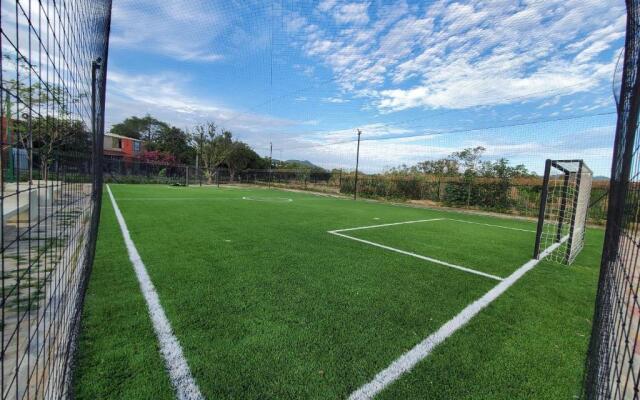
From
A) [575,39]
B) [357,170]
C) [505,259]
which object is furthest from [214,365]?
[357,170]

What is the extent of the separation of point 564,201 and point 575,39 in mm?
7110

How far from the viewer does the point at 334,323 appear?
2.40 meters

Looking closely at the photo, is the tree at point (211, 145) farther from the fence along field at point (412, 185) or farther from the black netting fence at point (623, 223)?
the black netting fence at point (623, 223)

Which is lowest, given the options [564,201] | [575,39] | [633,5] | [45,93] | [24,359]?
[24,359]

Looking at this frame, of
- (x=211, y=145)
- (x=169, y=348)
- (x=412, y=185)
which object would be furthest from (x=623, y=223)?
(x=211, y=145)

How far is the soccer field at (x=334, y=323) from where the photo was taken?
5.58 feet

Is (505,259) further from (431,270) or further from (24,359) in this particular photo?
(24,359)

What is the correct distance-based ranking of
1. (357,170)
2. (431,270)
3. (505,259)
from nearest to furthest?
(431,270) → (505,259) → (357,170)

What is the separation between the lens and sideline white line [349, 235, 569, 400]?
167 cm

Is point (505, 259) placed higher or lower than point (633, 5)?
lower

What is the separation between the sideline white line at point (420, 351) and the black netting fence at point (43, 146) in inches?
64.4

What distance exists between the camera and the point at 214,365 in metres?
1.79

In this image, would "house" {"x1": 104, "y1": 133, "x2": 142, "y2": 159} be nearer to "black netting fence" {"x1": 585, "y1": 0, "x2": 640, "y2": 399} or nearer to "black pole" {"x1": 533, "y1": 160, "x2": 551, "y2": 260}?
"black pole" {"x1": 533, "y1": 160, "x2": 551, "y2": 260}

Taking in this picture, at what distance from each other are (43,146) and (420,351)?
3.23m
